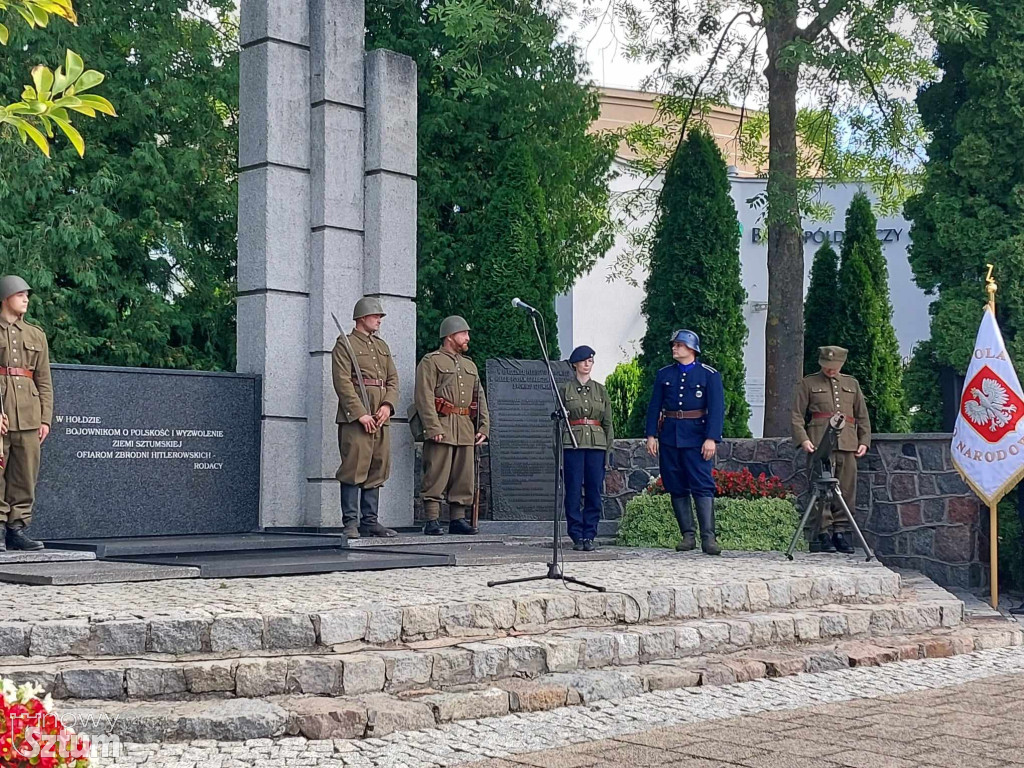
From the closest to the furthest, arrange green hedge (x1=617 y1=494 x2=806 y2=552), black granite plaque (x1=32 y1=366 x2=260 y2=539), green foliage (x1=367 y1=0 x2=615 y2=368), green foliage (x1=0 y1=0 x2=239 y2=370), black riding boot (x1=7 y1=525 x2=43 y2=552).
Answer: black riding boot (x1=7 y1=525 x2=43 y2=552) < black granite plaque (x1=32 y1=366 x2=260 y2=539) < green hedge (x1=617 y1=494 x2=806 y2=552) < green foliage (x1=367 y1=0 x2=615 y2=368) < green foliage (x1=0 y1=0 x2=239 y2=370)

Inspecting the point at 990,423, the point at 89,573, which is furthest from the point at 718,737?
the point at 990,423

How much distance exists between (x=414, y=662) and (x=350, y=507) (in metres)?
4.50

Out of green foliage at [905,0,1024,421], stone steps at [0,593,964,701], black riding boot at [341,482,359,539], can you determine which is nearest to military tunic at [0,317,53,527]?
black riding boot at [341,482,359,539]

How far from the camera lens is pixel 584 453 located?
387 inches

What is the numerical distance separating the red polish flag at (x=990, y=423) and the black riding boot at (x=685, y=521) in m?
2.10

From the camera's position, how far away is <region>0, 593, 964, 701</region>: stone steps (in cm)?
522

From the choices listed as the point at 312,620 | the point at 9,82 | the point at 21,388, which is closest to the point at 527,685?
the point at 312,620

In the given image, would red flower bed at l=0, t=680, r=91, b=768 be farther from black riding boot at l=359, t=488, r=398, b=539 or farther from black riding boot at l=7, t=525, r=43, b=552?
black riding boot at l=359, t=488, r=398, b=539

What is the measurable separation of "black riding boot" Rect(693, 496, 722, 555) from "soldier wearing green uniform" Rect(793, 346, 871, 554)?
3.85 ft

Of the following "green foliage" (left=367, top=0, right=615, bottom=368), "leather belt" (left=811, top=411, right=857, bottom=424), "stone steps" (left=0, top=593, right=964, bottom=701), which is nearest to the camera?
"stone steps" (left=0, top=593, right=964, bottom=701)

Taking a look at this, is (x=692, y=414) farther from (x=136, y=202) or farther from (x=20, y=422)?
(x=136, y=202)

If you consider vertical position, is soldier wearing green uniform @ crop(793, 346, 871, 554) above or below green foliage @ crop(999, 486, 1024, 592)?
above

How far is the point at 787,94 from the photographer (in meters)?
13.5

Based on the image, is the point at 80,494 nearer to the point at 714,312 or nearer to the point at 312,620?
the point at 312,620
